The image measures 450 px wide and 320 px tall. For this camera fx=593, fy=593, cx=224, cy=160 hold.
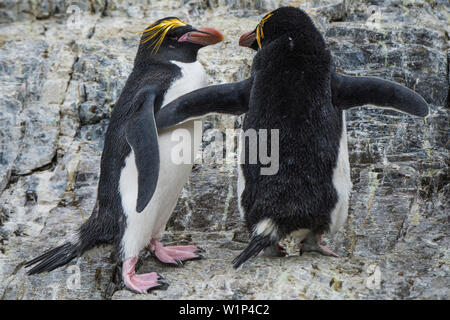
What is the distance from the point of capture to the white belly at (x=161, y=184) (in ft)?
7.64

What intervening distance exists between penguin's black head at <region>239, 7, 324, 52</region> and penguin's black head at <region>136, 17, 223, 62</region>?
11.6 inches

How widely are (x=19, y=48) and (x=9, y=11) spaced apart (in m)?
0.48

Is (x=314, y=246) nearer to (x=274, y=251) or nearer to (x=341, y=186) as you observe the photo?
(x=274, y=251)

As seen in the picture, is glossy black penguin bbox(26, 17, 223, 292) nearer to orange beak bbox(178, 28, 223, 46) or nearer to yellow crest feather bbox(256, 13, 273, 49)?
orange beak bbox(178, 28, 223, 46)

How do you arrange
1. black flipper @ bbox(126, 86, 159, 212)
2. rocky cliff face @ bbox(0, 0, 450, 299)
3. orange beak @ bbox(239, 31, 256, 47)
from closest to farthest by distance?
black flipper @ bbox(126, 86, 159, 212), rocky cliff face @ bbox(0, 0, 450, 299), orange beak @ bbox(239, 31, 256, 47)

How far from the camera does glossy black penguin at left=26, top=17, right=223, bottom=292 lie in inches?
88.1

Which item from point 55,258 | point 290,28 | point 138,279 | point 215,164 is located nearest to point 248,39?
point 290,28

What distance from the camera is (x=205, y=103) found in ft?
7.66

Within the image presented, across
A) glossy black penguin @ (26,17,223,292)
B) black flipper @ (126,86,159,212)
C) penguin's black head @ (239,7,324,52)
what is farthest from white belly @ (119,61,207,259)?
penguin's black head @ (239,7,324,52)

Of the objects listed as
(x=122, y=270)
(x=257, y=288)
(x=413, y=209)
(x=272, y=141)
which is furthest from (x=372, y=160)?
(x=122, y=270)

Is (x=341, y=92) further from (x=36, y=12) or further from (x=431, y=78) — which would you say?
(x=36, y=12)

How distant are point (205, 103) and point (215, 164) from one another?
94cm

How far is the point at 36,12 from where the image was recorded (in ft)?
13.5
